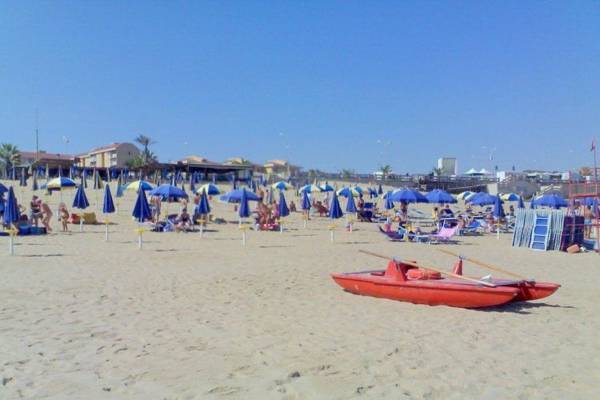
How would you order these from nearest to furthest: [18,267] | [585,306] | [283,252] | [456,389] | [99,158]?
1. [456,389]
2. [585,306]
3. [18,267]
4. [283,252]
5. [99,158]

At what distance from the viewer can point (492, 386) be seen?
4492mm

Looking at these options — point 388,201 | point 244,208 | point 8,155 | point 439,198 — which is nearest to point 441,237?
point 439,198

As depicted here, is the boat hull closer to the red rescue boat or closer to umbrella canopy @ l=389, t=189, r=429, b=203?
the red rescue boat

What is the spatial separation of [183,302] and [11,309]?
2.14 metres

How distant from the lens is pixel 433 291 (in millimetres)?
7719

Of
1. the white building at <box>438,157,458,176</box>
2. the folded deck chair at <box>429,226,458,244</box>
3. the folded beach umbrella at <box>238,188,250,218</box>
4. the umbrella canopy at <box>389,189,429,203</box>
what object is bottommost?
the folded deck chair at <box>429,226,458,244</box>

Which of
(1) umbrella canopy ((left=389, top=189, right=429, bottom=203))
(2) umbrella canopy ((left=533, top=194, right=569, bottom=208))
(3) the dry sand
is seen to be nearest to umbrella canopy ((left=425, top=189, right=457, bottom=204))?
(1) umbrella canopy ((left=389, top=189, right=429, bottom=203))

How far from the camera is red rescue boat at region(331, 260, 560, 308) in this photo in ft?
24.5

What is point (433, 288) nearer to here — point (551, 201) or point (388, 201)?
point (388, 201)

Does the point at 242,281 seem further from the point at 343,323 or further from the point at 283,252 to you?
the point at 283,252

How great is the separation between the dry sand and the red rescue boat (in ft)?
0.68

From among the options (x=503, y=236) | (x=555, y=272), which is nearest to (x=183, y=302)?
(x=555, y=272)

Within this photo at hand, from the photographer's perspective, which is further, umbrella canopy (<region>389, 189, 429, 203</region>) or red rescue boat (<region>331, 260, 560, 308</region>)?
umbrella canopy (<region>389, 189, 429, 203</region>)

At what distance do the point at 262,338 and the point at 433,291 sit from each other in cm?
306
